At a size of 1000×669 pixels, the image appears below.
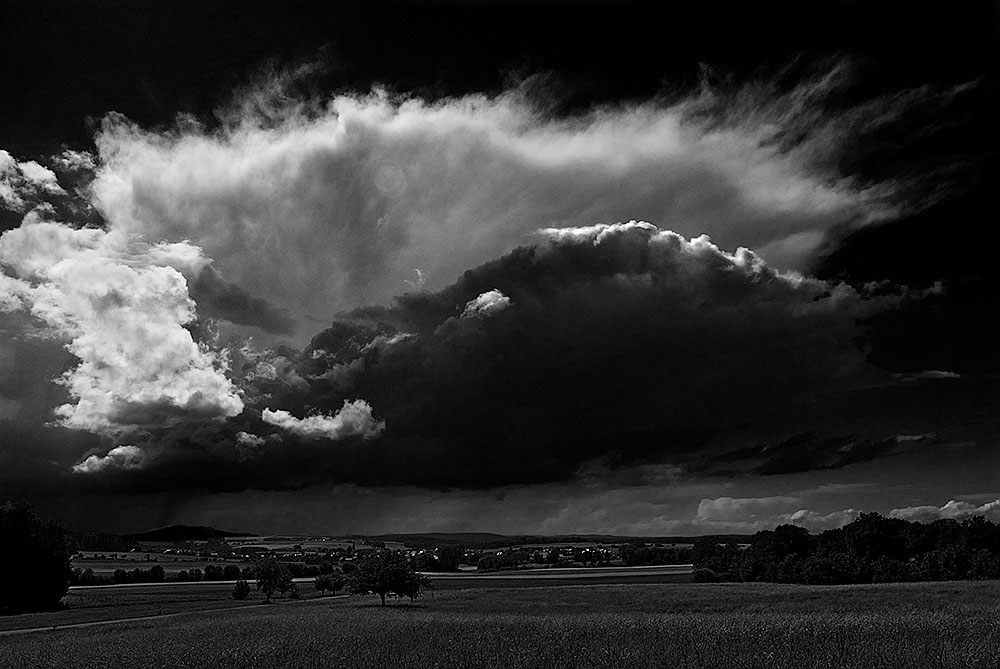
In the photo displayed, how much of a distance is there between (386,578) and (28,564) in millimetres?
59277

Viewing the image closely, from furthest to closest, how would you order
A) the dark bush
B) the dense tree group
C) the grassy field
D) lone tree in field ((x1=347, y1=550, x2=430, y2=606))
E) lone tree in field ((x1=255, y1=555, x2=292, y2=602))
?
the dark bush < lone tree in field ((x1=255, y1=555, x2=292, y2=602)) < the dense tree group < lone tree in field ((x1=347, y1=550, x2=430, y2=606)) < the grassy field

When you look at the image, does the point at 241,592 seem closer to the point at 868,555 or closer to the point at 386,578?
the point at 386,578

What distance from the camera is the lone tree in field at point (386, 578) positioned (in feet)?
313

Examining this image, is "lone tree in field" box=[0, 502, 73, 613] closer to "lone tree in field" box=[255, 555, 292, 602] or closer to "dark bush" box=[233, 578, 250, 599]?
"dark bush" box=[233, 578, 250, 599]

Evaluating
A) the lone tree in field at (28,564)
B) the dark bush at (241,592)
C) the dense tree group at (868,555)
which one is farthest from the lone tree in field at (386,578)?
the dense tree group at (868,555)

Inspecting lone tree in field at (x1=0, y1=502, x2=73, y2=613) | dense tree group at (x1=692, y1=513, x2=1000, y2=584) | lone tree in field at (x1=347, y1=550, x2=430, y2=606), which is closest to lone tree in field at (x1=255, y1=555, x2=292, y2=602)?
A: lone tree in field at (x1=0, y1=502, x2=73, y2=613)

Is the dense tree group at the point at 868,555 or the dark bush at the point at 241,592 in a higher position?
the dense tree group at the point at 868,555

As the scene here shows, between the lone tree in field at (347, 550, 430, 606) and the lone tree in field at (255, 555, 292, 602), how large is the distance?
101 feet

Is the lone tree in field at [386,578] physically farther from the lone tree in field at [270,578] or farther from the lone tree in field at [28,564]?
the lone tree in field at [28,564]

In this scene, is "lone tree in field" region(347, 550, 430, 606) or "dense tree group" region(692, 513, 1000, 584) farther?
"dense tree group" region(692, 513, 1000, 584)

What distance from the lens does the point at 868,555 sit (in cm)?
12181

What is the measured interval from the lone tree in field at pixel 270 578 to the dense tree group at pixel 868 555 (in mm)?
65745

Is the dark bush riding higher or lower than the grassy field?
lower

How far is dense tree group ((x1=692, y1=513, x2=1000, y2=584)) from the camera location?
113312 millimetres
